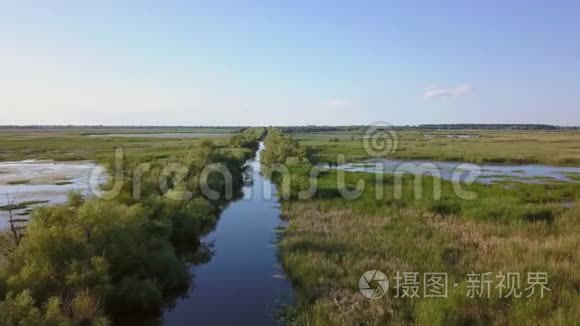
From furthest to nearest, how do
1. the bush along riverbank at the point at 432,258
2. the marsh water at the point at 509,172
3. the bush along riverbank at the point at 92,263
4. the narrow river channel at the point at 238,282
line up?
the marsh water at the point at 509,172, the narrow river channel at the point at 238,282, the bush along riverbank at the point at 432,258, the bush along riverbank at the point at 92,263

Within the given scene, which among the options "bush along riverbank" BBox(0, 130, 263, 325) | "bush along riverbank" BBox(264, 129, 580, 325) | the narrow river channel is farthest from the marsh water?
"bush along riverbank" BBox(0, 130, 263, 325)

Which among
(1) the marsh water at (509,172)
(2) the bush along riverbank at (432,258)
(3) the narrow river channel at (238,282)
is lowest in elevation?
(3) the narrow river channel at (238,282)

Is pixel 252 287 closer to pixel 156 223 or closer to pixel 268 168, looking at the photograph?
pixel 156 223

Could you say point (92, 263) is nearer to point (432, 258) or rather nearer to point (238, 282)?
point (238, 282)

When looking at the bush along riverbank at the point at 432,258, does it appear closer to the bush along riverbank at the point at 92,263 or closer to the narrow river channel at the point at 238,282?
the narrow river channel at the point at 238,282

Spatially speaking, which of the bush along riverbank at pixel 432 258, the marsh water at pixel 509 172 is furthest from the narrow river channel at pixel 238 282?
the marsh water at pixel 509 172
